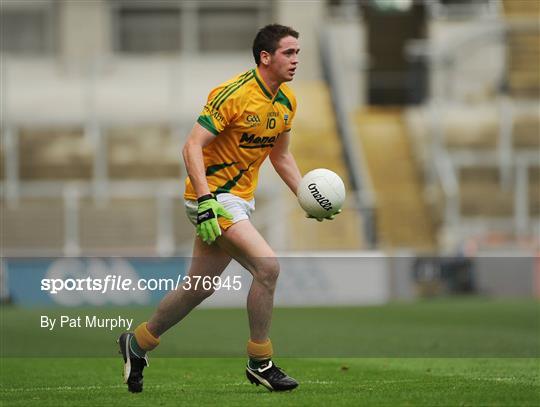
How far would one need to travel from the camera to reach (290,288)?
24.1 metres

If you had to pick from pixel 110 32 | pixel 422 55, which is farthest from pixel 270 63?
pixel 110 32

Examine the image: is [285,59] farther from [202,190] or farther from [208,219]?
[208,219]

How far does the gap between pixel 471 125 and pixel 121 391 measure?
24712 mm

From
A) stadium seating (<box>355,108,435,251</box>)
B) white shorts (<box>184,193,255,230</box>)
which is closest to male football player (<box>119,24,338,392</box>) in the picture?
white shorts (<box>184,193,255,230</box>)

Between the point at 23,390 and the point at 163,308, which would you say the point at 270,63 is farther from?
the point at 23,390

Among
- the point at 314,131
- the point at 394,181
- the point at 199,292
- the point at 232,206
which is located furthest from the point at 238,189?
the point at 394,181

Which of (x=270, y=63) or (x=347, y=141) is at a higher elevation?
(x=270, y=63)

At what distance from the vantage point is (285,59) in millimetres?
8922

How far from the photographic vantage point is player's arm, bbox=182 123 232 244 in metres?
8.64

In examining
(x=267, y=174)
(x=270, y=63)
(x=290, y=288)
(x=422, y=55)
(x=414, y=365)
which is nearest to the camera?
(x=270, y=63)

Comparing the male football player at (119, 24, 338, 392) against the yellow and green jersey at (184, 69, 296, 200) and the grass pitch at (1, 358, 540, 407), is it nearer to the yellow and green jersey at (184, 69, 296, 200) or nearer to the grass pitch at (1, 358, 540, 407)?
the yellow and green jersey at (184, 69, 296, 200)

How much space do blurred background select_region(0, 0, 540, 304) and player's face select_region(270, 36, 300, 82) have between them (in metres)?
15.2

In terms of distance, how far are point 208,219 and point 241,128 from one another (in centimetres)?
66

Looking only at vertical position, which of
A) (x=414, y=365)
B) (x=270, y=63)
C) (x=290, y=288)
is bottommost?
(x=290, y=288)
